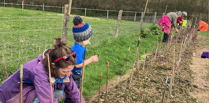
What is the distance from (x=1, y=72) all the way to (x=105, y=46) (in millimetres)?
3182

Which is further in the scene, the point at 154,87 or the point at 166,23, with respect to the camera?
the point at 166,23

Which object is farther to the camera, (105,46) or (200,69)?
(105,46)

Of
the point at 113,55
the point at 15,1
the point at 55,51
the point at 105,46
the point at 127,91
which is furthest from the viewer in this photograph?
the point at 15,1

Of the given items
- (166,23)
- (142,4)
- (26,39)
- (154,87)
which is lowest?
(154,87)

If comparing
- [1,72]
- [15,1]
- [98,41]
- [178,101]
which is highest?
[15,1]

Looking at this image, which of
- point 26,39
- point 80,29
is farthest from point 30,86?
point 26,39

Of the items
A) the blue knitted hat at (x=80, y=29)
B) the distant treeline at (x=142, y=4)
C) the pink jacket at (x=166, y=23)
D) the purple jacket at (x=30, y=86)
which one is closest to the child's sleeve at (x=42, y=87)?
the purple jacket at (x=30, y=86)

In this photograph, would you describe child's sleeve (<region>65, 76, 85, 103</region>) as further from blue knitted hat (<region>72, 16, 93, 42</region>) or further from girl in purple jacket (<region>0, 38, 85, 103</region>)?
blue knitted hat (<region>72, 16, 93, 42</region>)

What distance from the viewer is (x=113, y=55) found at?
4.60 meters

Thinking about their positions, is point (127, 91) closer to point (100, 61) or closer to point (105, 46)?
point (100, 61)

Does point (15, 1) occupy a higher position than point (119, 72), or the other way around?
point (15, 1)

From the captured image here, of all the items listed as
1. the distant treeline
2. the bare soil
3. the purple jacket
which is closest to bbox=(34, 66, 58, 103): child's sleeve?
the purple jacket

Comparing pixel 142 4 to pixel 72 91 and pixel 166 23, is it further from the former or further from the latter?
pixel 72 91

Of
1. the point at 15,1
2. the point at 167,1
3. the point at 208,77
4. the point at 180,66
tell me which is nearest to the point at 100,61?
the point at 180,66
